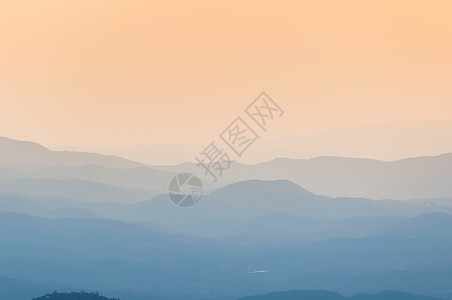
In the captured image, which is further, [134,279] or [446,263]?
[446,263]

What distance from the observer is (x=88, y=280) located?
17862 centimetres

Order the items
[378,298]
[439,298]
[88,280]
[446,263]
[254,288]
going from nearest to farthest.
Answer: [378,298]
[439,298]
[254,288]
[88,280]
[446,263]

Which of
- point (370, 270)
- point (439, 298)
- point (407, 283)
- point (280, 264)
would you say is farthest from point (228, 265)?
point (439, 298)

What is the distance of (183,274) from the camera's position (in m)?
183

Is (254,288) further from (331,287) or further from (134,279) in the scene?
(134,279)

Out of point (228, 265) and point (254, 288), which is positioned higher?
point (228, 265)

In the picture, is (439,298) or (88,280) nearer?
(439,298)

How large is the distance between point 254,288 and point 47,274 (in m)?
39.5

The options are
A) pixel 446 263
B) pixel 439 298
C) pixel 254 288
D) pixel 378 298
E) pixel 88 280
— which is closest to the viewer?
pixel 378 298

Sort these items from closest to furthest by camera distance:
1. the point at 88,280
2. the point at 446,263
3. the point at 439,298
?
the point at 439,298
the point at 88,280
the point at 446,263

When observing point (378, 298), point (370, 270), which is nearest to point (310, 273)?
point (370, 270)

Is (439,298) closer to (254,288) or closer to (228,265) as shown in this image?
(254,288)

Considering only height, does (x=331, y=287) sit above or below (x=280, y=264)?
below

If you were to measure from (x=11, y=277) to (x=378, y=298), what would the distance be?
64705 millimetres
